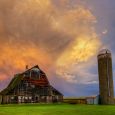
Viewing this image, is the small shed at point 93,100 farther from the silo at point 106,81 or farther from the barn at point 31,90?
the barn at point 31,90

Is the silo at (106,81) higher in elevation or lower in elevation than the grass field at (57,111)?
higher

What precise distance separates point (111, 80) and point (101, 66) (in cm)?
366

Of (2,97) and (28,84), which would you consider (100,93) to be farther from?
(2,97)

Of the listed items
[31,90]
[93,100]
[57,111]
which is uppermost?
[31,90]

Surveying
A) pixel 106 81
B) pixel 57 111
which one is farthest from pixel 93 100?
pixel 57 111

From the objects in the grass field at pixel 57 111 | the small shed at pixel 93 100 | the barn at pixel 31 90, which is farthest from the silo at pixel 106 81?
the grass field at pixel 57 111

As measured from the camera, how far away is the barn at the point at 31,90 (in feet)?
198

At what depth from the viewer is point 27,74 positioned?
6231cm

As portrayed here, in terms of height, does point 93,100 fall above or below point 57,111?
above

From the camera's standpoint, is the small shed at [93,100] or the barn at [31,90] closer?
the barn at [31,90]

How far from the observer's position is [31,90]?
62.5 meters

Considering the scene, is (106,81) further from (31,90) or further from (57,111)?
(57,111)

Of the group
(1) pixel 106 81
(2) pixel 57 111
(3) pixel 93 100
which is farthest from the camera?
(3) pixel 93 100

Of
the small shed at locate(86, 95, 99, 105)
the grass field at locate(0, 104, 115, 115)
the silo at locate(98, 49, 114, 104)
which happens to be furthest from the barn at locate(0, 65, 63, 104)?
the grass field at locate(0, 104, 115, 115)
